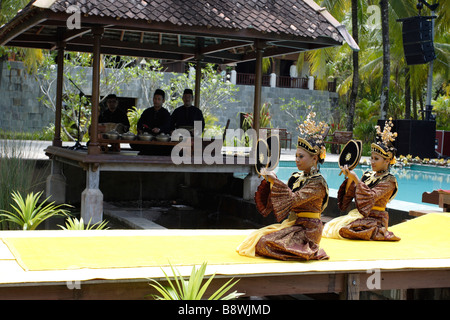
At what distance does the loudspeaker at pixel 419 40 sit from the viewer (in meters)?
14.8

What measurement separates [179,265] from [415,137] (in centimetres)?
1350

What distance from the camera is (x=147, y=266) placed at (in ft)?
14.5

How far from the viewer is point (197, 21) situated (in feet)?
28.9

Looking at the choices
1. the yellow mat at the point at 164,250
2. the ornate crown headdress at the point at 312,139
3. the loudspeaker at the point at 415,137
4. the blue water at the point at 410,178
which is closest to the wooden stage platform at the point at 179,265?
the yellow mat at the point at 164,250

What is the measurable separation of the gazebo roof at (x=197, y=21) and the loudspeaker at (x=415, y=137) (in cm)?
642

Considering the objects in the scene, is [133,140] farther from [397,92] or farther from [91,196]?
[397,92]

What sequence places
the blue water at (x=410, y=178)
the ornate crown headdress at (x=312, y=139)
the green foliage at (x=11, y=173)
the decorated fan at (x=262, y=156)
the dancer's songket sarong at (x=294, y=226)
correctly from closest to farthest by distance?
the dancer's songket sarong at (x=294, y=226) → the decorated fan at (x=262, y=156) → the ornate crown headdress at (x=312, y=139) → the green foliage at (x=11, y=173) → the blue water at (x=410, y=178)

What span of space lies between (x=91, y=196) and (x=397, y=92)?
65.5 ft

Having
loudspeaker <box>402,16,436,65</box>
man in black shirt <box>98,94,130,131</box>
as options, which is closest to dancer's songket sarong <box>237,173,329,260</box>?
man in black shirt <box>98,94,130,131</box>

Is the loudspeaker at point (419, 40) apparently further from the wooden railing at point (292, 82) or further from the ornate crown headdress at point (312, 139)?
the wooden railing at point (292, 82)

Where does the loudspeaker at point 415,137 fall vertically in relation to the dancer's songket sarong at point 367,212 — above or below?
above

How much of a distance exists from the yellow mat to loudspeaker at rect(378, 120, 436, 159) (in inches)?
415

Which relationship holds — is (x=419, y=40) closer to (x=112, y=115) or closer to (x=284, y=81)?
(x=112, y=115)
